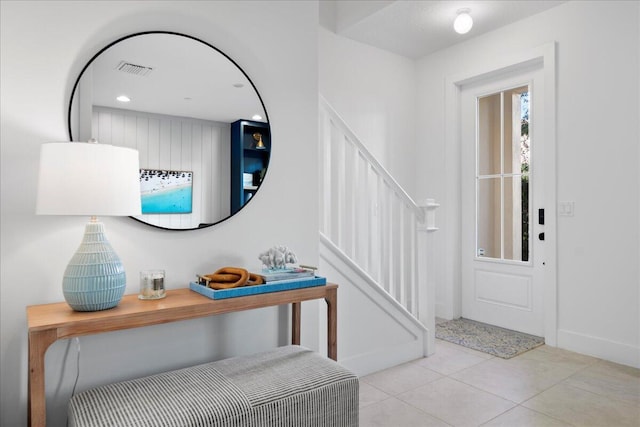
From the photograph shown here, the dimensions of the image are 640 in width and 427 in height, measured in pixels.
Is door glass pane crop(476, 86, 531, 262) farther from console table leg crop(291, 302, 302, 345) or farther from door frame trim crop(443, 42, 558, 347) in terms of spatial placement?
console table leg crop(291, 302, 302, 345)

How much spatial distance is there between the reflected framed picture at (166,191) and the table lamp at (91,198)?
0.26 meters

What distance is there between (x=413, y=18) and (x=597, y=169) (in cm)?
180

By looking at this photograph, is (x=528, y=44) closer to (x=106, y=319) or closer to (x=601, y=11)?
(x=601, y=11)

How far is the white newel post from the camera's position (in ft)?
9.97

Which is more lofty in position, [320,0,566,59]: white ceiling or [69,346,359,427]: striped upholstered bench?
[320,0,566,59]: white ceiling

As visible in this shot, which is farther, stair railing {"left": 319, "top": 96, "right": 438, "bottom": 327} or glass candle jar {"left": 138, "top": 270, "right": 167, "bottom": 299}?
stair railing {"left": 319, "top": 96, "right": 438, "bottom": 327}

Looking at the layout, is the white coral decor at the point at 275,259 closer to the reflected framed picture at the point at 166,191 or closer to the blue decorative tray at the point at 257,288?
the blue decorative tray at the point at 257,288

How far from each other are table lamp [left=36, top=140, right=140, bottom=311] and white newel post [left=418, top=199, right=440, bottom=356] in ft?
6.80

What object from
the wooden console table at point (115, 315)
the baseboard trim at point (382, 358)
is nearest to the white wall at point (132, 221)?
the wooden console table at point (115, 315)

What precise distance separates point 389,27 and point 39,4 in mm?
2703

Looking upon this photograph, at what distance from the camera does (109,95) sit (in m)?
1.74

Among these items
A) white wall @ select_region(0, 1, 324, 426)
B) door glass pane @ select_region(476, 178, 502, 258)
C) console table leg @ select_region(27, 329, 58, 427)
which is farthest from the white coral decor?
door glass pane @ select_region(476, 178, 502, 258)

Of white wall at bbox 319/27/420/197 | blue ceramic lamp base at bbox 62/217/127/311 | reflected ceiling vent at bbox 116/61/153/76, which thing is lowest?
blue ceramic lamp base at bbox 62/217/127/311

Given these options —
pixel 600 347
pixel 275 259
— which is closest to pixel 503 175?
pixel 600 347
